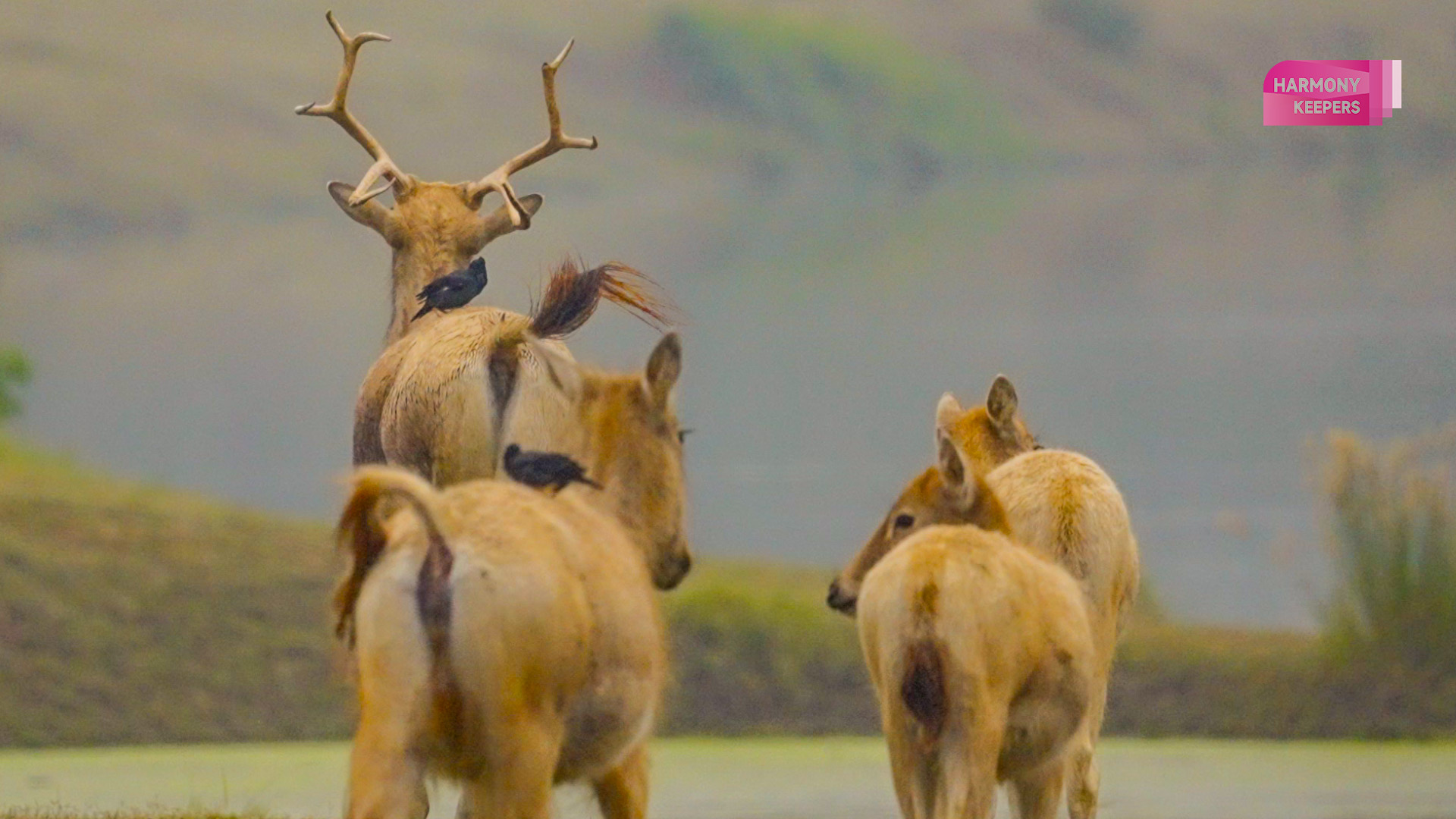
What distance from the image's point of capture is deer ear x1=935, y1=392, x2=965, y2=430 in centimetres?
698

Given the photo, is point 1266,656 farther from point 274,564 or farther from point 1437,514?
point 274,564

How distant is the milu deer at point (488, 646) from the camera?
414 cm

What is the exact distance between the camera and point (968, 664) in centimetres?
504

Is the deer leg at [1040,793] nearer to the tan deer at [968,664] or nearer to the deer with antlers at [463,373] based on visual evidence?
the tan deer at [968,664]

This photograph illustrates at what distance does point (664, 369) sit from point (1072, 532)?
1683mm

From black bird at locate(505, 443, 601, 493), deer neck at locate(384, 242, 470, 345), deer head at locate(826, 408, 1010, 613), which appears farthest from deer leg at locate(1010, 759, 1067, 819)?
deer neck at locate(384, 242, 470, 345)

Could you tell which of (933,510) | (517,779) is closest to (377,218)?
(933,510)

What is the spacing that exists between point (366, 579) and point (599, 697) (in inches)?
21.8

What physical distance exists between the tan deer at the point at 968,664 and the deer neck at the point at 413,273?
290 centimetres

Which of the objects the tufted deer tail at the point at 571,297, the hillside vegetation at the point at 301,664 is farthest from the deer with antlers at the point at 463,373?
the hillside vegetation at the point at 301,664

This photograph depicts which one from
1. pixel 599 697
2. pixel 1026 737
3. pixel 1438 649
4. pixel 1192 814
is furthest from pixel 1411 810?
pixel 599 697

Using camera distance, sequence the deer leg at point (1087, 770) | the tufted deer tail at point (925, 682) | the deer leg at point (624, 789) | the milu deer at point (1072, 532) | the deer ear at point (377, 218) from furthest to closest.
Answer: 1. the deer ear at point (377, 218)
2. the deer leg at point (1087, 770)
3. the milu deer at point (1072, 532)
4. the deer leg at point (624, 789)
5. the tufted deer tail at point (925, 682)

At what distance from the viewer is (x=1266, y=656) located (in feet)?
43.6

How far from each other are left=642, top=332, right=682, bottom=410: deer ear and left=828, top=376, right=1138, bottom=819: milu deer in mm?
1027
